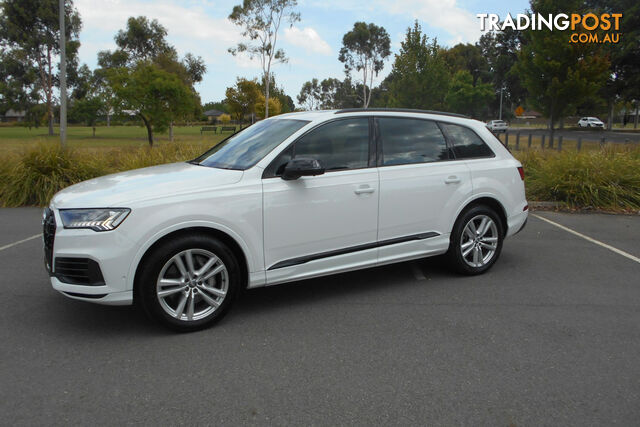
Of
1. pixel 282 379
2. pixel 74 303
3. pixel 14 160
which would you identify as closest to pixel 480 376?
pixel 282 379

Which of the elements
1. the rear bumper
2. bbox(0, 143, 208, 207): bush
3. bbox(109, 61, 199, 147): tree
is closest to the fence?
the rear bumper

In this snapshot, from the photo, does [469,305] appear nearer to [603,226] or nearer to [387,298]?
[387,298]


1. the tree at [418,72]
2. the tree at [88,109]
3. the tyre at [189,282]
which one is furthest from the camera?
the tree at [88,109]

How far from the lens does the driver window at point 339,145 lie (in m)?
4.49

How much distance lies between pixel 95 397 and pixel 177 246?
3.81 ft

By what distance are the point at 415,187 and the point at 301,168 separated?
1319 mm

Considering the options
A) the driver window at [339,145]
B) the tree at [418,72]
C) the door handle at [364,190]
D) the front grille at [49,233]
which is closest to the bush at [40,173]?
the front grille at [49,233]

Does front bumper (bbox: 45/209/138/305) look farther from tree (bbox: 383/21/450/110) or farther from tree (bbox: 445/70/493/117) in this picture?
tree (bbox: 445/70/493/117)

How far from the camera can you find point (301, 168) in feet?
13.4

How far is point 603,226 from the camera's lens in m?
8.34

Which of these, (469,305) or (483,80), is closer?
(469,305)

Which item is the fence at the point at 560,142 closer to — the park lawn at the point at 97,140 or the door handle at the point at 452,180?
the door handle at the point at 452,180

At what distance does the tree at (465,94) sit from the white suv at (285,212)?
2440 inches

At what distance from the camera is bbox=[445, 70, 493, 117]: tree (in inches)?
2559
